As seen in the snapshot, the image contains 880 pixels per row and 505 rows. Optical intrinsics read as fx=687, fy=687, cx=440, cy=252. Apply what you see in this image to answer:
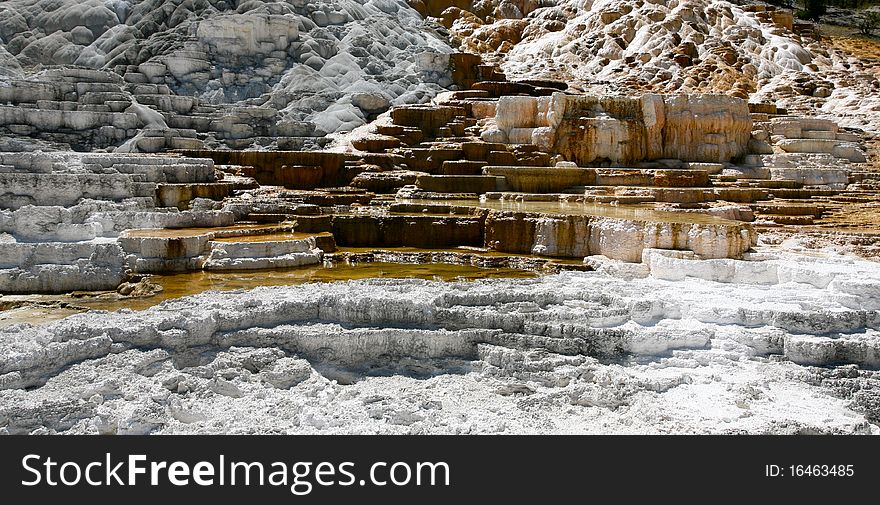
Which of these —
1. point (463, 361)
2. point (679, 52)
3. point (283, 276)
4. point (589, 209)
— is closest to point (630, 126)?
point (589, 209)

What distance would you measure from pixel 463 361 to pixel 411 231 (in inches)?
176

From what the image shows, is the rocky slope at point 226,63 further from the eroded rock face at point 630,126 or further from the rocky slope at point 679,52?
the rocky slope at point 679,52

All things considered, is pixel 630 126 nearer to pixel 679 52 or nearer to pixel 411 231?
pixel 411 231

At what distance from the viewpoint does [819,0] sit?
91.9ft

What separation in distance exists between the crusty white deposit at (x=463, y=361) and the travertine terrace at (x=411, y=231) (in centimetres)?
2

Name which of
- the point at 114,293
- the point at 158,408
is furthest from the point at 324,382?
the point at 114,293

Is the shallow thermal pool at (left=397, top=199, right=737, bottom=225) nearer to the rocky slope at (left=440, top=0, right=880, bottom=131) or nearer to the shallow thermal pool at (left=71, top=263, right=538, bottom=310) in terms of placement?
the shallow thermal pool at (left=71, top=263, right=538, bottom=310)

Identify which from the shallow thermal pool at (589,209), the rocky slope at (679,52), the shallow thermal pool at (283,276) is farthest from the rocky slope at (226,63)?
the shallow thermal pool at (283,276)

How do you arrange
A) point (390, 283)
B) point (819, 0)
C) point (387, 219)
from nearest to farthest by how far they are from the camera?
1. point (390, 283)
2. point (387, 219)
3. point (819, 0)

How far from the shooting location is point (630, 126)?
1544 centimetres

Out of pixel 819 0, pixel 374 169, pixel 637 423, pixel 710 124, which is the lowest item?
pixel 637 423

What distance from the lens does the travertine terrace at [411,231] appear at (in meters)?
4.95

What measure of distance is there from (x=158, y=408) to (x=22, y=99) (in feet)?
40.0

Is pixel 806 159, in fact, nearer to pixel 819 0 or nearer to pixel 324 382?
pixel 324 382
